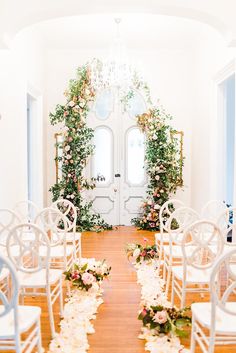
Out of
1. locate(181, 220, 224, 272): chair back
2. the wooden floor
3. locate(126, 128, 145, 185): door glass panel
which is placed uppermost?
locate(126, 128, 145, 185): door glass panel

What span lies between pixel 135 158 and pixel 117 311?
190 inches

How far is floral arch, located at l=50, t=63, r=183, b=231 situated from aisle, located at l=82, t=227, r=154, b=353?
125 cm

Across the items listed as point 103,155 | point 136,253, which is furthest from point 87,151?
point 136,253

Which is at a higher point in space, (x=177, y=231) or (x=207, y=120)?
(x=207, y=120)

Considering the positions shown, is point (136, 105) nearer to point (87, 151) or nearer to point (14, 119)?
point (87, 151)

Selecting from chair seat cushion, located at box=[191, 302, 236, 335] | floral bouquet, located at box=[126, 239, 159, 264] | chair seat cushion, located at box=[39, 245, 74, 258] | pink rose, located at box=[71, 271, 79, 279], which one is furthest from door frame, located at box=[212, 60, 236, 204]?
chair seat cushion, located at box=[191, 302, 236, 335]

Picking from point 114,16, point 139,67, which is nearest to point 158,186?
point 139,67

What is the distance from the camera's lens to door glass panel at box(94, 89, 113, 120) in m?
8.17

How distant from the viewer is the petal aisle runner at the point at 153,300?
9.62 ft

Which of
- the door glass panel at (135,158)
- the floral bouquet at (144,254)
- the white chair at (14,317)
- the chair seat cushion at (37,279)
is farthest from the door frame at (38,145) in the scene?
the white chair at (14,317)

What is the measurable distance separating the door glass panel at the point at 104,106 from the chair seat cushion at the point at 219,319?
237 inches

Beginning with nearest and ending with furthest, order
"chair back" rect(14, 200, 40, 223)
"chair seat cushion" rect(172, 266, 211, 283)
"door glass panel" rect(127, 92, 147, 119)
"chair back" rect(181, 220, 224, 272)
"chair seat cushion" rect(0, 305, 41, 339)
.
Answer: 1. "chair seat cushion" rect(0, 305, 41, 339)
2. "chair back" rect(181, 220, 224, 272)
3. "chair seat cushion" rect(172, 266, 211, 283)
4. "chair back" rect(14, 200, 40, 223)
5. "door glass panel" rect(127, 92, 147, 119)

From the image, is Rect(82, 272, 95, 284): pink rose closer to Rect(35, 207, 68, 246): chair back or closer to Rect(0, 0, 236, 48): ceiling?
Rect(35, 207, 68, 246): chair back

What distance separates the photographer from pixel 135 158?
8.24m
